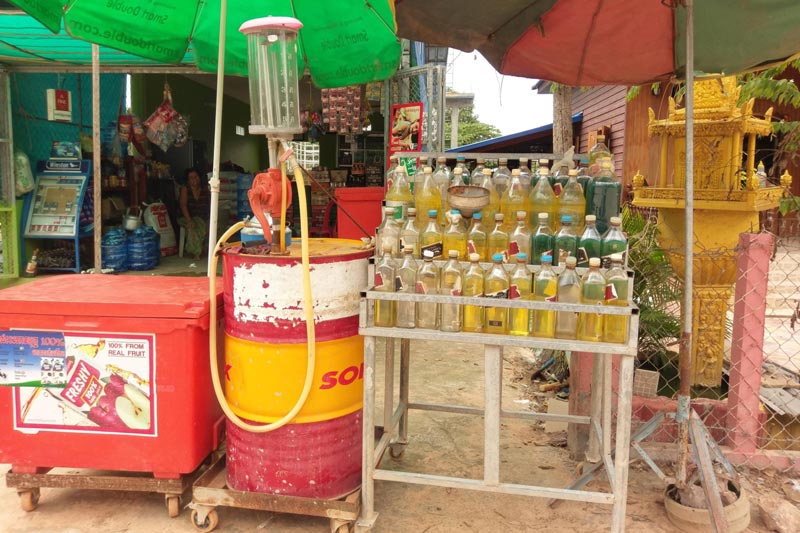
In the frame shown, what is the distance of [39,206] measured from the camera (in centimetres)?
829

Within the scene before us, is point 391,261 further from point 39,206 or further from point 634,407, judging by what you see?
point 39,206

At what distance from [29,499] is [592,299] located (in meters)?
2.98

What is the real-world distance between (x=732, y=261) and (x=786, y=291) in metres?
4.28

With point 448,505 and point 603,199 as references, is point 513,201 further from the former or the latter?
point 448,505

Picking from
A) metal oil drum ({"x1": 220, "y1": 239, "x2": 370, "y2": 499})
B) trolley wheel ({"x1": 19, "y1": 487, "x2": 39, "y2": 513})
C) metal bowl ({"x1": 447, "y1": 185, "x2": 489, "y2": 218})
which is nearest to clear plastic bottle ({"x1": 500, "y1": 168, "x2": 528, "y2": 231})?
metal bowl ({"x1": 447, "y1": 185, "x2": 489, "y2": 218})

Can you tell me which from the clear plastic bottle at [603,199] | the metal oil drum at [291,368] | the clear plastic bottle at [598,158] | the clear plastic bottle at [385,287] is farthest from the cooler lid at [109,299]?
the clear plastic bottle at [598,158]

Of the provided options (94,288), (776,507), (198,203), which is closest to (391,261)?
(94,288)

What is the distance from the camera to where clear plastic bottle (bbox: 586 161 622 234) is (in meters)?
3.01

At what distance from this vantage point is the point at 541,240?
2.81m

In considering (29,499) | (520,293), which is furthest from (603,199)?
(29,499)

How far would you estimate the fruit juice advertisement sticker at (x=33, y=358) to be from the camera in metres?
2.89

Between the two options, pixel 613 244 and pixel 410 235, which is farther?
pixel 410 235

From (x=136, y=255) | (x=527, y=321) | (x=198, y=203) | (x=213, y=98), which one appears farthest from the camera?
(x=213, y=98)

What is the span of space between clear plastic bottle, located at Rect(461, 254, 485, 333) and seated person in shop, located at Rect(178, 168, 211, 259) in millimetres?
8364
